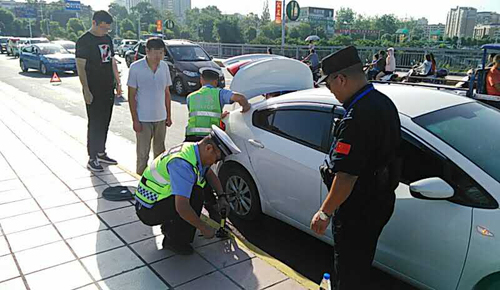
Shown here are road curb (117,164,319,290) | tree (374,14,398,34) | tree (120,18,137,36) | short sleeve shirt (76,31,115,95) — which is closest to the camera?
road curb (117,164,319,290)

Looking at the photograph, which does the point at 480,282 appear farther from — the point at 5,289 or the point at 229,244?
the point at 5,289

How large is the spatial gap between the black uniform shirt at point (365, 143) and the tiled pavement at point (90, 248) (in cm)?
110

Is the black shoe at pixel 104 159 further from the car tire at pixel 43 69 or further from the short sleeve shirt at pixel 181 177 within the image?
the car tire at pixel 43 69

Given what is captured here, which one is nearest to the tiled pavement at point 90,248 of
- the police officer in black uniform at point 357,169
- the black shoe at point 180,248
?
the black shoe at point 180,248

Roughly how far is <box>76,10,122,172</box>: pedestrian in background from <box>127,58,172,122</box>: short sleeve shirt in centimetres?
75

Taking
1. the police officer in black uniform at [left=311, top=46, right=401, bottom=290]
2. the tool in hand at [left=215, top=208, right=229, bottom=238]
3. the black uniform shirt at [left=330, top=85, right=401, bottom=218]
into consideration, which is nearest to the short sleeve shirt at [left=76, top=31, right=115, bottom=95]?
the tool in hand at [left=215, top=208, right=229, bottom=238]

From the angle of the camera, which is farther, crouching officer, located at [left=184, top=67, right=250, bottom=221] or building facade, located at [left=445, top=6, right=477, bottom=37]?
building facade, located at [left=445, top=6, right=477, bottom=37]

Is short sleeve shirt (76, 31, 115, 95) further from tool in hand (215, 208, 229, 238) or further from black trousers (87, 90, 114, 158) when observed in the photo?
tool in hand (215, 208, 229, 238)

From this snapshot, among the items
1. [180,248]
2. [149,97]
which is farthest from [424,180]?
[149,97]

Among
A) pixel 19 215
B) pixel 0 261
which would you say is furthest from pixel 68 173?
pixel 0 261

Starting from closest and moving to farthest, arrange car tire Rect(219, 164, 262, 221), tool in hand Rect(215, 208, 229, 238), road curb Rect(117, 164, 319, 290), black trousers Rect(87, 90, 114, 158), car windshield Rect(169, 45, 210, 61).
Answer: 1. road curb Rect(117, 164, 319, 290)
2. tool in hand Rect(215, 208, 229, 238)
3. car tire Rect(219, 164, 262, 221)
4. black trousers Rect(87, 90, 114, 158)
5. car windshield Rect(169, 45, 210, 61)

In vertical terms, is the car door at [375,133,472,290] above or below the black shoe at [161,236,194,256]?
above

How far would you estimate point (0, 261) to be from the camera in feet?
10.7

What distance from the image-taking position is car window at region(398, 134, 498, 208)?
2.48 meters
